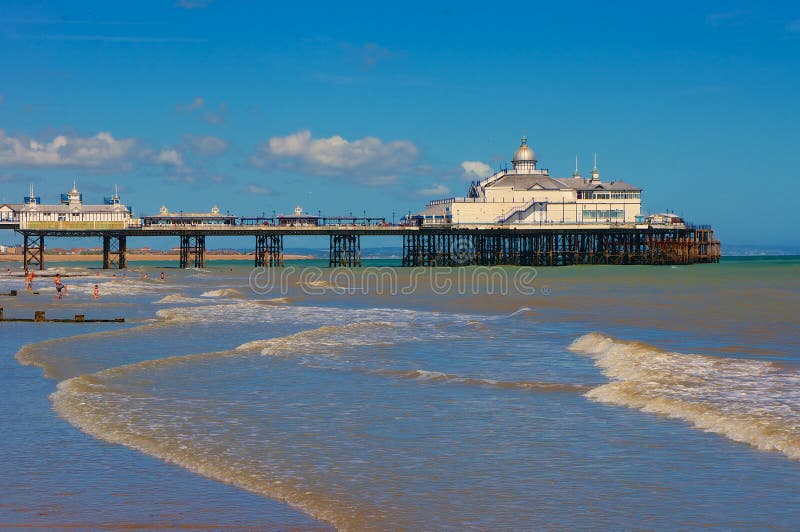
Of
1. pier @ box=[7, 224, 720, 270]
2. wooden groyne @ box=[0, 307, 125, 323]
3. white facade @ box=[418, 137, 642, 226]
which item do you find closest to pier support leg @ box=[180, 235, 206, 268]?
pier @ box=[7, 224, 720, 270]

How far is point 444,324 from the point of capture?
31859 mm

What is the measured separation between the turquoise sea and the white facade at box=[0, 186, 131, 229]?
75.4 metres

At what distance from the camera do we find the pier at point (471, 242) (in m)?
93.4

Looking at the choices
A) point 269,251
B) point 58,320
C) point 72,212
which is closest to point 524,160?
point 269,251

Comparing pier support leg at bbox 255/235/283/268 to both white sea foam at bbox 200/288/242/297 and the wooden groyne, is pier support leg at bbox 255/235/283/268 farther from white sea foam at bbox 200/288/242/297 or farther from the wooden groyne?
the wooden groyne

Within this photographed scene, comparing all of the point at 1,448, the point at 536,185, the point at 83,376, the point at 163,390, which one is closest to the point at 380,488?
the point at 1,448

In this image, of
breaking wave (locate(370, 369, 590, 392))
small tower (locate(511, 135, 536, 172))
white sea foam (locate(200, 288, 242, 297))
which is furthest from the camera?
small tower (locate(511, 135, 536, 172))

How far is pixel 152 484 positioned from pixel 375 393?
21.8ft

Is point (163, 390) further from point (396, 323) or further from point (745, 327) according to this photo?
point (745, 327)

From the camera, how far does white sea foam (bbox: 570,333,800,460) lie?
44.1ft

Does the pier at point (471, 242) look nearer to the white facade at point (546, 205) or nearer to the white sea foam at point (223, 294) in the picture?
the white facade at point (546, 205)

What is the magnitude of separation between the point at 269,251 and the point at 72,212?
23.8m

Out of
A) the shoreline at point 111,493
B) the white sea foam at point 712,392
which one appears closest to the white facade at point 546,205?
the white sea foam at point 712,392

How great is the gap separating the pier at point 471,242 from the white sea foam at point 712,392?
73424 mm
